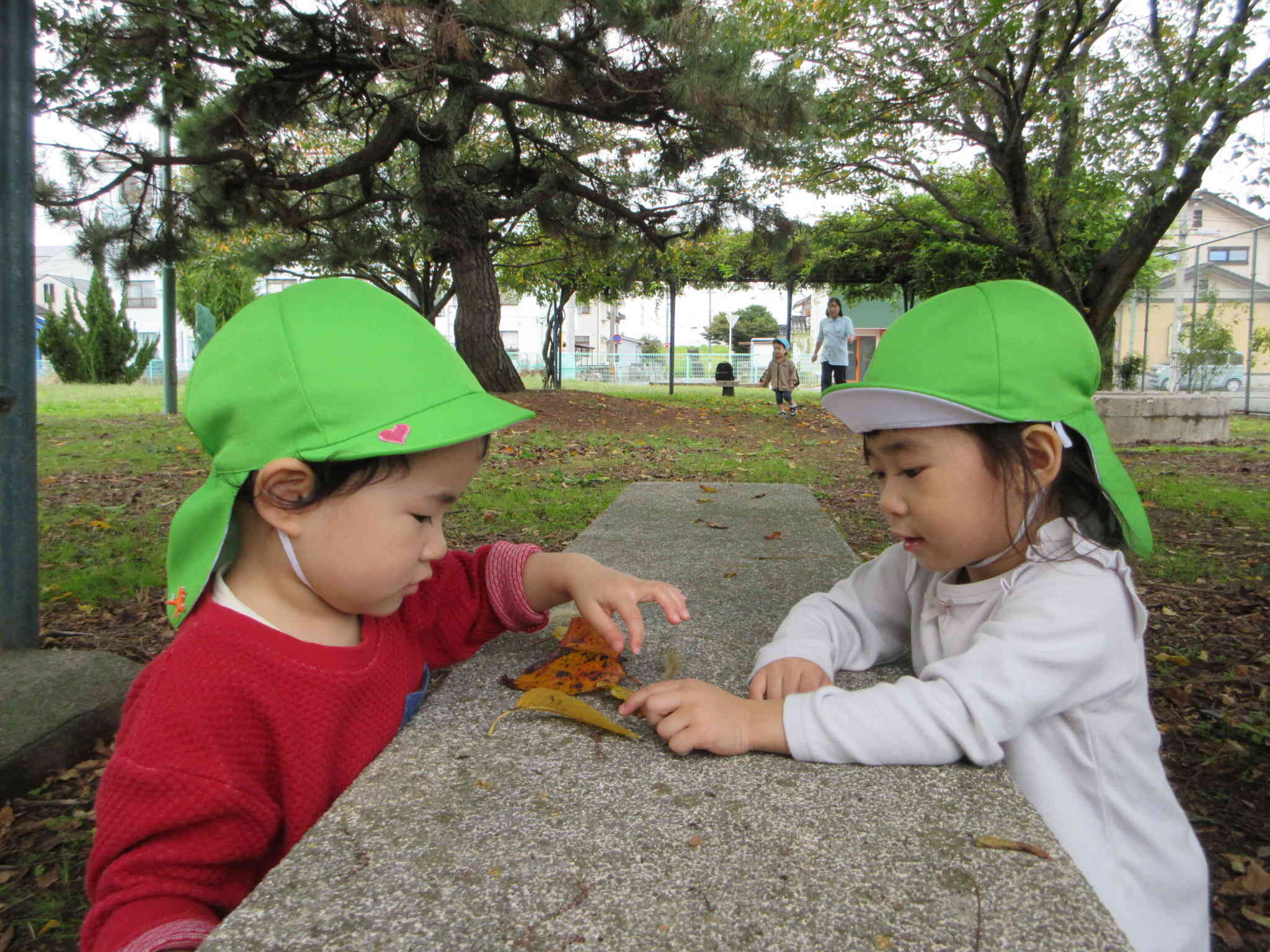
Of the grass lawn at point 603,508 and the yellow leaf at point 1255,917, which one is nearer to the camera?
the yellow leaf at point 1255,917

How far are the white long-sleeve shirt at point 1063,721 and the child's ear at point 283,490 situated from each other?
72cm

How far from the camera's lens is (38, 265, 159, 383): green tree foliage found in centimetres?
2188

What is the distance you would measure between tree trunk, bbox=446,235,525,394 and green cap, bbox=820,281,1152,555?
344 inches

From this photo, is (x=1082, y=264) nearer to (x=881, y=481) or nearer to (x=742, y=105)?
(x=742, y=105)

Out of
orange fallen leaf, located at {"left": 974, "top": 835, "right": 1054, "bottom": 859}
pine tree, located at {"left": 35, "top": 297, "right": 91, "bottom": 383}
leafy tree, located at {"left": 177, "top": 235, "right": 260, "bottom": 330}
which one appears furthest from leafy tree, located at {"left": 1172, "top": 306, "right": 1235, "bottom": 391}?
pine tree, located at {"left": 35, "top": 297, "right": 91, "bottom": 383}

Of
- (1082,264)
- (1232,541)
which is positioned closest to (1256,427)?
(1082,264)

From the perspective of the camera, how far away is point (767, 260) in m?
9.61

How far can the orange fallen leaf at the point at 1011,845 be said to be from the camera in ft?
3.15

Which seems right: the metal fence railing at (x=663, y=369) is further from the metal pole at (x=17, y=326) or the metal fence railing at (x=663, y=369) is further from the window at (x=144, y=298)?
the metal pole at (x=17, y=326)

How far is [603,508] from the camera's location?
15.6 ft

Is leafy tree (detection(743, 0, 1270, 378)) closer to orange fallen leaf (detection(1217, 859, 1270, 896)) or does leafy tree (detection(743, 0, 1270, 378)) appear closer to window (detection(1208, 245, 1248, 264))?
orange fallen leaf (detection(1217, 859, 1270, 896))

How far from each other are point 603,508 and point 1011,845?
3835mm

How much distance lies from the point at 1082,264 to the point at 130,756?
16098mm

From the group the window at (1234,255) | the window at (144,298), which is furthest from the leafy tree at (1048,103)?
the window at (144,298)
